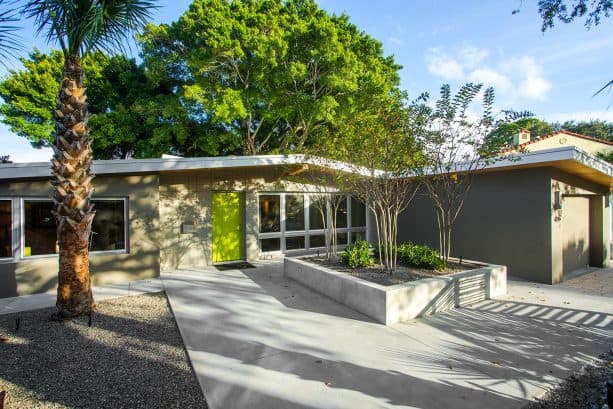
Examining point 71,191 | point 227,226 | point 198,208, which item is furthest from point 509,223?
point 71,191

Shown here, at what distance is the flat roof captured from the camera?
19.0 feet

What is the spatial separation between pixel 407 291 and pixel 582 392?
2155 millimetres

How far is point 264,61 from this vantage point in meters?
12.2

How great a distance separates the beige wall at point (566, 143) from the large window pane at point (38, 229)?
836 inches

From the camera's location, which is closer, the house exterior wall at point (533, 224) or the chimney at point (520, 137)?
the house exterior wall at point (533, 224)

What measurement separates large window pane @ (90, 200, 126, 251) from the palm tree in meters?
2.34

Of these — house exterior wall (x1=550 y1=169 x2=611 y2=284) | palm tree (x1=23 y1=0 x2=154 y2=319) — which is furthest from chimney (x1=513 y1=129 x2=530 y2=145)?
palm tree (x1=23 y1=0 x2=154 y2=319)

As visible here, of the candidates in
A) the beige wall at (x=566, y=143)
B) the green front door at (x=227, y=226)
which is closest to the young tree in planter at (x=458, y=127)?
the green front door at (x=227, y=226)

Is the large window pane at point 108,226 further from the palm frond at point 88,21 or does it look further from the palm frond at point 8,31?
the palm frond at point 8,31

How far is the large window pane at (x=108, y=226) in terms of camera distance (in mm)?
6898

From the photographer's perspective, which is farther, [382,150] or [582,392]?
[382,150]

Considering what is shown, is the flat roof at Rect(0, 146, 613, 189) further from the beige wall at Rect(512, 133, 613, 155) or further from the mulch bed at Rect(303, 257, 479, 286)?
the beige wall at Rect(512, 133, 613, 155)

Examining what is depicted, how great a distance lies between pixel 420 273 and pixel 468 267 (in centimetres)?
119

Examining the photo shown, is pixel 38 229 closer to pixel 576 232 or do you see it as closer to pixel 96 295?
pixel 96 295
